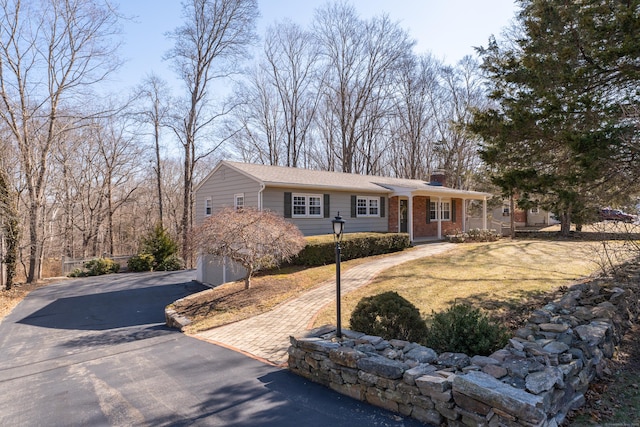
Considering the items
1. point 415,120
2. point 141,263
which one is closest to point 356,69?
point 415,120

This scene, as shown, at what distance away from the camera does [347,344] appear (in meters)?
4.55

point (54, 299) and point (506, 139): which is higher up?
point (506, 139)

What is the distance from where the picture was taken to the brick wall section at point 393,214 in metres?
17.1

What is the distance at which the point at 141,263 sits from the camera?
20016 millimetres

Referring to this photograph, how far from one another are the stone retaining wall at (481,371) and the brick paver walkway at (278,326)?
934 mm

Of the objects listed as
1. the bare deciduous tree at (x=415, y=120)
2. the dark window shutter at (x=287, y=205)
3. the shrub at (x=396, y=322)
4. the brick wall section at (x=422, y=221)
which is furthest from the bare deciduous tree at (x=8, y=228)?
the bare deciduous tree at (x=415, y=120)

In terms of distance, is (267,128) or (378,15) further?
(267,128)

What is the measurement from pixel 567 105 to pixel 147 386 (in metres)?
8.00

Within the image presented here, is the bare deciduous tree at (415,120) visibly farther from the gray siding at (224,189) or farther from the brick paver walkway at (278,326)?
the brick paver walkway at (278,326)

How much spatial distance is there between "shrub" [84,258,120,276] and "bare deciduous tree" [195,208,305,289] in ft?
43.1

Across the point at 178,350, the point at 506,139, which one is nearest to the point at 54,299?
the point at 178,350

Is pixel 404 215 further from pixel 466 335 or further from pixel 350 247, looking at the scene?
pixel 466 335

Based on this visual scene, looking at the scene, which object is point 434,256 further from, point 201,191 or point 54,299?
point 54,299

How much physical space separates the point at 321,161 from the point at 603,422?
97.2ft
